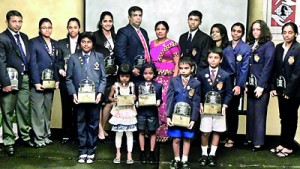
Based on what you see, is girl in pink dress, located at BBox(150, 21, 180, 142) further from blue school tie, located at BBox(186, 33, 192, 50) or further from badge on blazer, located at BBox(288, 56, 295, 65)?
badge on blazer, located at BBox(288, 56, 295, 65)

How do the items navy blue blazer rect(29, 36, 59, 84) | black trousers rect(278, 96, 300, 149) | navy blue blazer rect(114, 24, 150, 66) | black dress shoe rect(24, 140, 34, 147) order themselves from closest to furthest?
black trousers rect(278, 96, 300, 149) → navy blue blazer rect(29, 36, 59, 84) → navy blue blazer rect(114, 24, 150, 66) → black dress shoe rect(24, 140, 34, 147)

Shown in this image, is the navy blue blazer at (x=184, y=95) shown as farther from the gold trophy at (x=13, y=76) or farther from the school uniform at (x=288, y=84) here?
the gold trophy at (x=13, y=76)

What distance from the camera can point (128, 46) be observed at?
4.93 metres

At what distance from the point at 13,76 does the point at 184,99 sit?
1.75 metres

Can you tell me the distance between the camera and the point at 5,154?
4.75m

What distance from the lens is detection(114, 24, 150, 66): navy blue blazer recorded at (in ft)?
16.0

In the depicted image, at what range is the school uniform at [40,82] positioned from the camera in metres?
4.79

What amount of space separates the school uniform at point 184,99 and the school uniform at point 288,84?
944mm

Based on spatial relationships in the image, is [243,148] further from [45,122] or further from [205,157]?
[45,122]

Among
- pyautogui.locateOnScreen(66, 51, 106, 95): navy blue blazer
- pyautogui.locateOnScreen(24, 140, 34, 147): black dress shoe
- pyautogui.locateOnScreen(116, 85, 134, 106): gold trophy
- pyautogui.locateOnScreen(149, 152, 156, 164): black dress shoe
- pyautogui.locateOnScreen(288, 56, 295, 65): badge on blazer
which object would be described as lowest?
pyautogui.locateOnScreen(149, 152, 156, 164): black dress shoe

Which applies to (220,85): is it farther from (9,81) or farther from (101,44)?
(9,81)

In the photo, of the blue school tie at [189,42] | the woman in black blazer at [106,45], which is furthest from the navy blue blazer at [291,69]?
the woman in black blazer at [106,45]

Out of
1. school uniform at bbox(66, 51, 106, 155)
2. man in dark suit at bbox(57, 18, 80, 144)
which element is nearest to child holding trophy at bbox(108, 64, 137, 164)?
school uniform at bbox(66, 51, 106, 155)

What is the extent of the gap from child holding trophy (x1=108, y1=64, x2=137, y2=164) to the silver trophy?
0.34 metres
